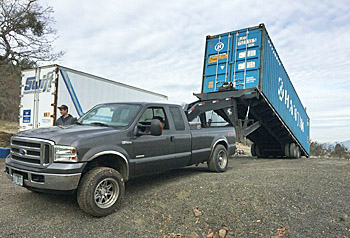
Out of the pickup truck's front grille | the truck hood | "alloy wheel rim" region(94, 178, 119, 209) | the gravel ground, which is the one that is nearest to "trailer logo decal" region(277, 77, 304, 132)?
the gravel ground

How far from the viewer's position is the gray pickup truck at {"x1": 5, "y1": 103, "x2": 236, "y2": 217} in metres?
3.78

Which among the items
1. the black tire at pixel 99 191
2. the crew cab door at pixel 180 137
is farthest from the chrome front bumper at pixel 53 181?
the crew cab door at pixel 180 137

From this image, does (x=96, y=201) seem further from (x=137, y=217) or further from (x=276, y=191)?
(x=276, y=191)

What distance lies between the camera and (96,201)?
3.95m

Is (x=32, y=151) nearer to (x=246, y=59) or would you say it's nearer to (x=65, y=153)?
(x=65, y=153)

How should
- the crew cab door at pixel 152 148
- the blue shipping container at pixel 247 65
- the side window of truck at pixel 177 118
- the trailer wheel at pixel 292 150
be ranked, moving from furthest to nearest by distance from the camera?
the trailer wheel at pixel 292 150 < the blue shipping container at pixel 247 65 < the side window of truck at pixel 177 118 < the crew cab door at pixel 152 148

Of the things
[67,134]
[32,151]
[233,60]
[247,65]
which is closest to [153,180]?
[67,134]

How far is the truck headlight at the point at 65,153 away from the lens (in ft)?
12.3

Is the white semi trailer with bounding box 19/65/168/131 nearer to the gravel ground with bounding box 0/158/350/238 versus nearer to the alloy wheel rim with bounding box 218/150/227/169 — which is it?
the gravel ground with bounding box 0/158/350/238

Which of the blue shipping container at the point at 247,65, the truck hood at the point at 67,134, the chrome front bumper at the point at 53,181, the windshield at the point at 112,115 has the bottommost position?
the chrome front bumper at the point at 53,181

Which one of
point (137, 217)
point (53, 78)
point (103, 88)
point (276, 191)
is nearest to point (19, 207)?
point (137, 217)

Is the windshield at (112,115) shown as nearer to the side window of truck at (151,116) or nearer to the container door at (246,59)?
the side window of truck at (151,116)

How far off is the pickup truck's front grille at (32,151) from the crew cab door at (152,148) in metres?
1.39

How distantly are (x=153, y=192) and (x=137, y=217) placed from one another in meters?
1.06
